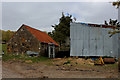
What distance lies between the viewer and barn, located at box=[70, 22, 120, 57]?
1892 centimetres

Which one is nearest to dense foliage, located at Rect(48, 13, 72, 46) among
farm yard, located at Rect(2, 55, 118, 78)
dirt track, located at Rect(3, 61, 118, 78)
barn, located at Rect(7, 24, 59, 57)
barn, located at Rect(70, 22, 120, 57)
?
barn, located at Rect(7, 24, 59, 57)

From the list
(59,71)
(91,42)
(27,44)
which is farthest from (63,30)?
(59,71)

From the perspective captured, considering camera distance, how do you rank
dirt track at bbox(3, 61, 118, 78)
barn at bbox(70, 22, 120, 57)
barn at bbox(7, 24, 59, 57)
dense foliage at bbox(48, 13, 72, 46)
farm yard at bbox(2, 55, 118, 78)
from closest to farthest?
dirt track at bbox(3, 61, 118, 78) → farm yard at bbox(2, 55, 118, 78) → barn at bbox(70, 22, 120, 57) → barn at bbox(7, 24, 59, 57) → dense foliage at bbox(48, 13, 72, 46)

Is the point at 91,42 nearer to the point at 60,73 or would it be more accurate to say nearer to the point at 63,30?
the point at 60,73

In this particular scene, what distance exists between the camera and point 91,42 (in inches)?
749

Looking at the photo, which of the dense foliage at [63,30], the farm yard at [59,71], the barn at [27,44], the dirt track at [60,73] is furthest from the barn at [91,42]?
the dense foliage at [63,30]

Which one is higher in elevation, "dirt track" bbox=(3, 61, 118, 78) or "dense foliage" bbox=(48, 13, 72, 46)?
"dense foliage" bbox=(48, 13, 72, 46)

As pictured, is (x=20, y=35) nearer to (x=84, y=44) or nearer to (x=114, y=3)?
(x=84, y=44)

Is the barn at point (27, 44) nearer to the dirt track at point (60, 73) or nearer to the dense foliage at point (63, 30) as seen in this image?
the dirt track at point (60, 73)

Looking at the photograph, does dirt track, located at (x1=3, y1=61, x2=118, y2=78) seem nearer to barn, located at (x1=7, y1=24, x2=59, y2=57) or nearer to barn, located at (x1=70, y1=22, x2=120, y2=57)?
barn, located at (x1=70, y1=22, x2=120, y2=57)

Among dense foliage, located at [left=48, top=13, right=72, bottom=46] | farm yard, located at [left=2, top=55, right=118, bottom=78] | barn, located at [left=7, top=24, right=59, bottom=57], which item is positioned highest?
dense foliage, located at [left=48, top=13, right=72, bottom=46]

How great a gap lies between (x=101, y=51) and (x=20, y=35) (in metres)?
15.0

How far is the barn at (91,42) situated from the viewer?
1892 cm

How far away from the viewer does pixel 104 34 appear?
754 inches
